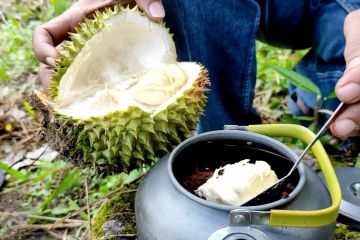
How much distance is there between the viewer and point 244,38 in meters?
1.61

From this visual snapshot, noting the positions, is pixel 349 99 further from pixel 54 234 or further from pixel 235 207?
pixel 54 234

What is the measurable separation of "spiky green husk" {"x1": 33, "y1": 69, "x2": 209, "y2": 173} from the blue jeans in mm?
437

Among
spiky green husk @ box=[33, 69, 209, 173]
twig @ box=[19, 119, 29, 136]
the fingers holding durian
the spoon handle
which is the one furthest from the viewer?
twig @ box=[19, 119, 29, 136]

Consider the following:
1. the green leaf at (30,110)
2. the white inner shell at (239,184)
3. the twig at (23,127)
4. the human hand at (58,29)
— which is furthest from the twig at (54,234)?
the white inner shell at (239,184)

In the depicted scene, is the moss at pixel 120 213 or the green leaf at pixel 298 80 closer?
the moss at pixel 120 213

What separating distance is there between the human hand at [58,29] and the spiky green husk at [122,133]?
0.21 m

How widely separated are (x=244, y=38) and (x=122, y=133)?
0.70 meters

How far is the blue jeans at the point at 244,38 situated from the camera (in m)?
1.56

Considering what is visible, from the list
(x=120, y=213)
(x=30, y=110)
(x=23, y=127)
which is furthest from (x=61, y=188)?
(x=23, y=127)

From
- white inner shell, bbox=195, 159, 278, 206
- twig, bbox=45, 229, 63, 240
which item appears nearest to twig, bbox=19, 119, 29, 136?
twig, bbox=45, 229, 63, 240

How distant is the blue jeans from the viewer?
156cm

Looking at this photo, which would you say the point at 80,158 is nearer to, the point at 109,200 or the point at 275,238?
the point at 109,200

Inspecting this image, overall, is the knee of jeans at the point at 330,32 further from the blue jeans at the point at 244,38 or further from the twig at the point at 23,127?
the twig at the point at 23,127

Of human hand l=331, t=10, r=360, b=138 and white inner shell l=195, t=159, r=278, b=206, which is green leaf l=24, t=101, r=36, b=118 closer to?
white inner shell l=195, t=159, r=278, b=206
